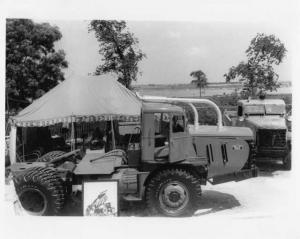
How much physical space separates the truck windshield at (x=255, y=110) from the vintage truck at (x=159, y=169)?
5.47 m

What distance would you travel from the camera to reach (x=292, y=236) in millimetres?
7125

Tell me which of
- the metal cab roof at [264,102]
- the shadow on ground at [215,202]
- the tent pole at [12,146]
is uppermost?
the metal cab roof at [264,102]

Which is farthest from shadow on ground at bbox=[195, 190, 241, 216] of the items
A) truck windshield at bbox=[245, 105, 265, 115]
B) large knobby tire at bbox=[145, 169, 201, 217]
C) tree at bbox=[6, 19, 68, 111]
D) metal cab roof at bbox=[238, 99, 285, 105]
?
tree at bbox=[6, 19, 68, 111]

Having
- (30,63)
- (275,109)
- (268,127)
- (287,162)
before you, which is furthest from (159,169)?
(30,63)

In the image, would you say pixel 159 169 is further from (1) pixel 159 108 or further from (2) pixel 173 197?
(1) pixel 159 108

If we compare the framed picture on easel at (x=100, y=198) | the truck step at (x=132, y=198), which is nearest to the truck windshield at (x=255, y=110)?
the truck step at (x=132, y=198)

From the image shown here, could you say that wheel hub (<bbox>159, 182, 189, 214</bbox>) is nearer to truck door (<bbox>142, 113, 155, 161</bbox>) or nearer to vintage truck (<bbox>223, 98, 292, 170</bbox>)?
truck door (<bbox>142, 113, 155, 161</bbox>)

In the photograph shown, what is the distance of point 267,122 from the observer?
1321 centimetres

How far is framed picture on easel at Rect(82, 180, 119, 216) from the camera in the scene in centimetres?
795

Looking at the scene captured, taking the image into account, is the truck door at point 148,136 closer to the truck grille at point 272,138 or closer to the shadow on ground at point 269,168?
the shadow on ground at point 269,168

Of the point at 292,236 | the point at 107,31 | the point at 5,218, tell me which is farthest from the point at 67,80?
the point at 292,236

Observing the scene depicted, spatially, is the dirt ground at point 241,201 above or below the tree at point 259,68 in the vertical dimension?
below

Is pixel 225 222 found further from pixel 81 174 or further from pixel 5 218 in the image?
pixel 5 218

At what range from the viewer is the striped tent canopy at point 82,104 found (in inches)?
488
